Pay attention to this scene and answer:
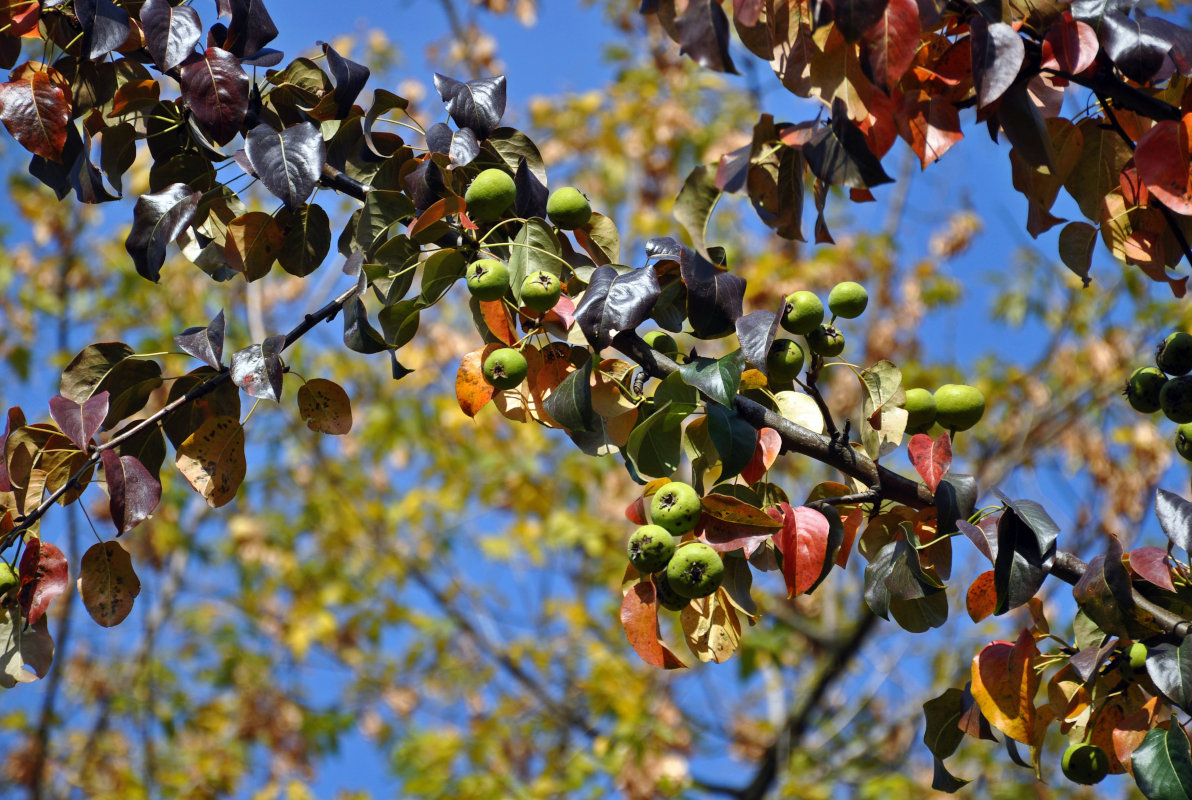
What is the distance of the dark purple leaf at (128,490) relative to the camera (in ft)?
3.78

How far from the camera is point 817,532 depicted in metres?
1.10

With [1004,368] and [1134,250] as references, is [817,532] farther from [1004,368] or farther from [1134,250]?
[1004,368]

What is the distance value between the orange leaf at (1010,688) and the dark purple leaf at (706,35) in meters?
0.72

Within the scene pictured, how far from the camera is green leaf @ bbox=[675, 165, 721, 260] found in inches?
48.8

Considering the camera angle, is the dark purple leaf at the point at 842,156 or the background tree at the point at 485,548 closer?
the dark purple leaf at the point at 842,156

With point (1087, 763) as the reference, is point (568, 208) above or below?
above

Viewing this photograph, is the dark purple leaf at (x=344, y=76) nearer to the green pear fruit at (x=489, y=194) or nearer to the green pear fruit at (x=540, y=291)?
the green pear fruit at (x=489, y=194)

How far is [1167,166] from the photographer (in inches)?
46.4

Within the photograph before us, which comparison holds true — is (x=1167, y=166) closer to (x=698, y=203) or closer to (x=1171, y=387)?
(x=1171, y=387)

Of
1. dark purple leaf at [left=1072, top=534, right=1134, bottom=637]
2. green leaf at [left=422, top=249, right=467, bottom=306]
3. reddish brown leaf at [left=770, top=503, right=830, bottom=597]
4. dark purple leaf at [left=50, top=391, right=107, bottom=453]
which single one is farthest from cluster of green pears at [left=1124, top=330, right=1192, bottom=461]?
dark purple leaf at [left=50, top=391, right=107, bottom=453]

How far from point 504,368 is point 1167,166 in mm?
805

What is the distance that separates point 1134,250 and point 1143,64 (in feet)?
1.01

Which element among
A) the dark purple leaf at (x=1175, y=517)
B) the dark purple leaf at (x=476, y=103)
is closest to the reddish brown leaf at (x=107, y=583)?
the dark purple leaf at (x=476, y=103)

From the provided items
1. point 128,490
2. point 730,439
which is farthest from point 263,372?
point 730,439
